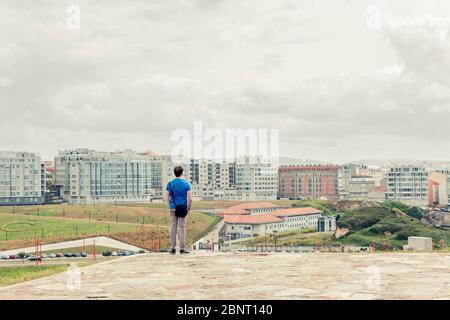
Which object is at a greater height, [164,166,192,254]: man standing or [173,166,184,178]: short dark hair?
[173,166,184,178]: short dark hair

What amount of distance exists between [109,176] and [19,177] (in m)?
18.0

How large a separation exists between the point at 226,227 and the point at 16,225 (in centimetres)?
3378

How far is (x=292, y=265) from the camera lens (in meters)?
8.98

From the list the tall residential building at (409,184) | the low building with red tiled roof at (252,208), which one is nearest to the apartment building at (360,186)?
the tall residential building at (409,184)

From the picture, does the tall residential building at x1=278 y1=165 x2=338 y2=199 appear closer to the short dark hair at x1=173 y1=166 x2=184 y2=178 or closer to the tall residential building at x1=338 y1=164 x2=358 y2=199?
the tall residential building at x1=338 y1=164 x2=358 y2=199

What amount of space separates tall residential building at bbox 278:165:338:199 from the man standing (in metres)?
146

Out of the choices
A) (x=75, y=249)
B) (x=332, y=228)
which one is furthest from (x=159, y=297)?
(x=332, y=228)

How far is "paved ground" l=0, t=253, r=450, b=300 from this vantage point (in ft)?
20.7

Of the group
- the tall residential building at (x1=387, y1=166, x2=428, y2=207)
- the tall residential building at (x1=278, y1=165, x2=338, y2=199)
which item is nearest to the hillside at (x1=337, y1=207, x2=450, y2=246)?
the tall residential building at (x1=387, y1=166, x2=428, y2=207)

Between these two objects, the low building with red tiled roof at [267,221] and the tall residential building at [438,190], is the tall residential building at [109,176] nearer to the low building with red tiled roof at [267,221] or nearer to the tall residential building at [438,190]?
the low building with red tiled roof at [267,221]

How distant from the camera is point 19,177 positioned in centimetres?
12119

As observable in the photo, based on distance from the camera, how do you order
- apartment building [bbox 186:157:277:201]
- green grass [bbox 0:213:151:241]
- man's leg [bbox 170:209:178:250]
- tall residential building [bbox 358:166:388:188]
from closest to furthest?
man's leg [bbox 170:209:178:250], green grass [bbox 0:213:151:241], apartment building [bbox 186:157:277:201], tall residential building [bbox 358:166:388:188]

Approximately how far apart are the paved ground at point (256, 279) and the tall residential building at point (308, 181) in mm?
146937

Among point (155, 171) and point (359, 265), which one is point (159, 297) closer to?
point (359, 265)
